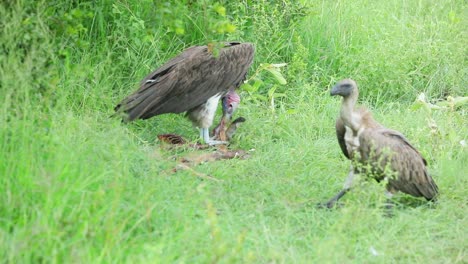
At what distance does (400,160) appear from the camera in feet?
16.7

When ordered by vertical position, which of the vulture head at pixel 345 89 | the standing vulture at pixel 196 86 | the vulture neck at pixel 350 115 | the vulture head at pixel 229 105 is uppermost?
the vulture head at pixel 345 89

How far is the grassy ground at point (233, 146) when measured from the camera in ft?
13.3

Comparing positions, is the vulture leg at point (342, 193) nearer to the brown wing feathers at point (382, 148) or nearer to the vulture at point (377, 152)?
the vulture at point (377, 152)

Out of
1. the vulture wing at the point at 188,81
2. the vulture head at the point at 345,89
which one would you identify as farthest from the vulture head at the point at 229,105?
the vulture head at the point at 345,89

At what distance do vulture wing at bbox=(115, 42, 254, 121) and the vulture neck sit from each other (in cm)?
159

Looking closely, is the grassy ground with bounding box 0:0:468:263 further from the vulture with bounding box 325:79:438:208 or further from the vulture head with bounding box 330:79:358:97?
the vulture head with bounding box 330:79:358:97

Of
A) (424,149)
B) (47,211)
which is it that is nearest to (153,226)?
(47,211)

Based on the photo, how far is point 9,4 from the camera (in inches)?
183

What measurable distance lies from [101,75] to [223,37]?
1.28 meters

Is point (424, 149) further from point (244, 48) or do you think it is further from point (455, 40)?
point (455, 40)

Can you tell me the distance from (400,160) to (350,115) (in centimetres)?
41

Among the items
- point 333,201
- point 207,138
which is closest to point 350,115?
point 333,201

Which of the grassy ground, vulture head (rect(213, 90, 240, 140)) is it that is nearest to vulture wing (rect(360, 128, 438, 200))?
the grassy ground

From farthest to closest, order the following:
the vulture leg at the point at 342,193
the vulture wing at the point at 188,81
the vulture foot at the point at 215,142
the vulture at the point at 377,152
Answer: the vulture foot at the point at 215,142 < the vulture wing at the point at 188,81 < the vulture leg at the point at 342,193 < the vulture at the point at 377,152
